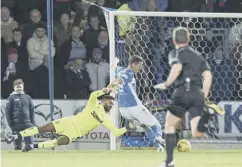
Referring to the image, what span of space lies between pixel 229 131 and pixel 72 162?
197 inches

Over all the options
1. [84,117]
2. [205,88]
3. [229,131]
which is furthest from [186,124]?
[205,88]

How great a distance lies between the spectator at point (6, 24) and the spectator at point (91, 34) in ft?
5.11

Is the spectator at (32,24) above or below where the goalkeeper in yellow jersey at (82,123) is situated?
above

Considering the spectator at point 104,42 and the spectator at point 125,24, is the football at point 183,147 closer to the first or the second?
the spectator at point 125,24

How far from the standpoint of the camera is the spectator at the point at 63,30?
19.7m

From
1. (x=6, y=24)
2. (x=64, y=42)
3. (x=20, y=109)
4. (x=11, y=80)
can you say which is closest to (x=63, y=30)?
(x=64, y=42)

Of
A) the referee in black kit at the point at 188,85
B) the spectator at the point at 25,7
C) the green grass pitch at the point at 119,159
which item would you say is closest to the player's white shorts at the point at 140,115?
the green grass pitch at the point at 119,159

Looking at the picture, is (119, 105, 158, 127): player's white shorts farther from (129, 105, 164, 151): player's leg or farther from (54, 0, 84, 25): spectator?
(54, 0, 84, 25): spectator

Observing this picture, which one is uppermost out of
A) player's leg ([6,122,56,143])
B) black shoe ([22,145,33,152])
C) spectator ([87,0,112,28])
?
spectator ([87,0,112,28])

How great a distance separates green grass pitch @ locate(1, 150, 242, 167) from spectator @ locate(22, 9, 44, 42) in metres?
4.02

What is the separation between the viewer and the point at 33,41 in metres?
19.4

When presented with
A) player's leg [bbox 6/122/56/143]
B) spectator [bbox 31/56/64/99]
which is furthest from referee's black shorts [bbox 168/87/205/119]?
spectator [bbox 31/56/64/99]

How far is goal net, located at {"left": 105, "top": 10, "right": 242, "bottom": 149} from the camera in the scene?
17906 millimetres

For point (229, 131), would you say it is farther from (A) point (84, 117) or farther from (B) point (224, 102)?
(A) point (84, 117)
